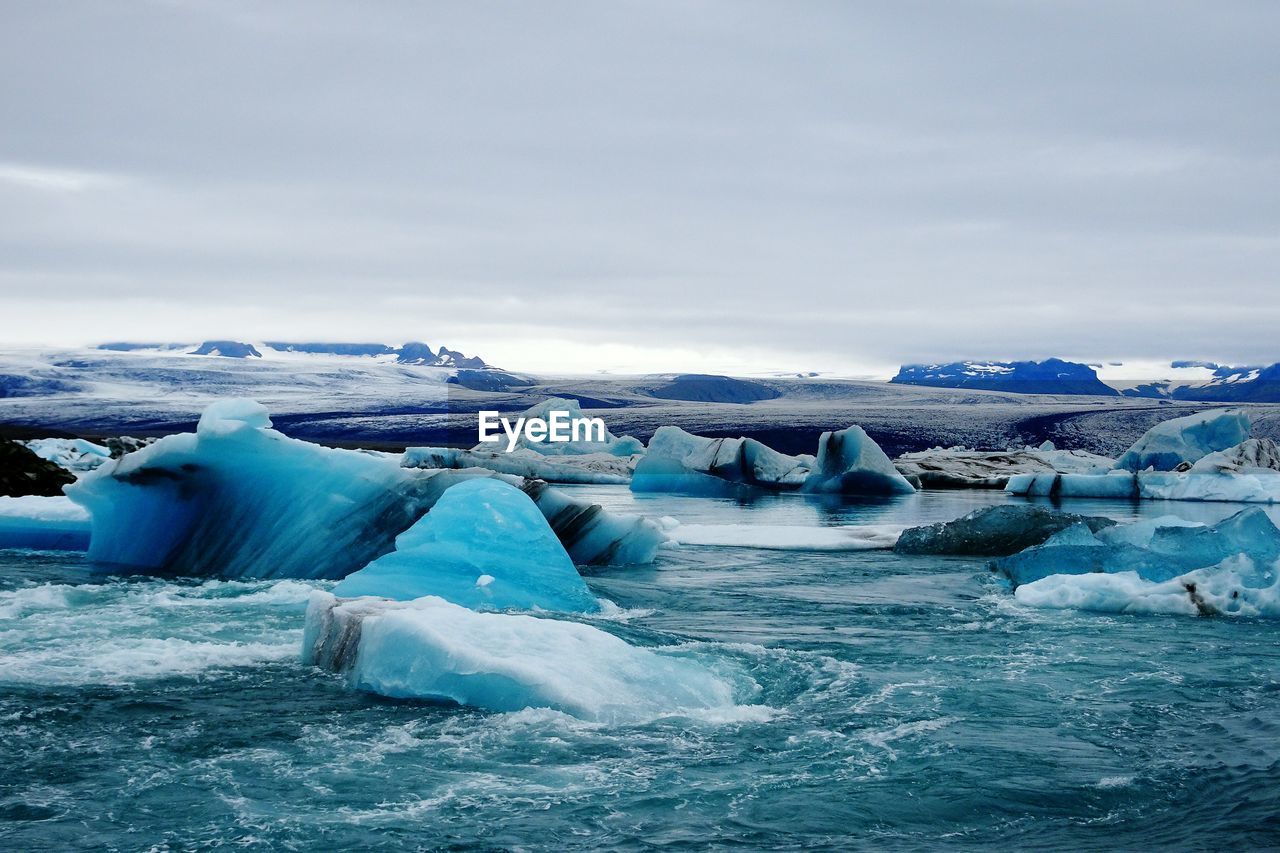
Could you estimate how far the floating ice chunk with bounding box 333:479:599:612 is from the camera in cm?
978

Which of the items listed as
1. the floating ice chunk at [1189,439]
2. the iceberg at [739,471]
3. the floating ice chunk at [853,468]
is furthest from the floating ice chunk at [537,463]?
the floating ice chunk at [1189,439]

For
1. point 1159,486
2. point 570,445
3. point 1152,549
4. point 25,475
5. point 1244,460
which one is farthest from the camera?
point 570,445

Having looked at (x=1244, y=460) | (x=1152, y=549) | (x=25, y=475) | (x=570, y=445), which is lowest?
(x=570, y=445)

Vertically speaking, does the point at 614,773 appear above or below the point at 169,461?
below

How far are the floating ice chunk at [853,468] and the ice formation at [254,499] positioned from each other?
21780 mm

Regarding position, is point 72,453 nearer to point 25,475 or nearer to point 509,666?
point 25,475

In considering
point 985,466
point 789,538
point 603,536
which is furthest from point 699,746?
point 985,466

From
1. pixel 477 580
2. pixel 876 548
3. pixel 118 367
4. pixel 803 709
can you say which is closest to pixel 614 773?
pixel 803 709

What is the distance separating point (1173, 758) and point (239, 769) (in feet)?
14.9

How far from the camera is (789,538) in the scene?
17.8 meters

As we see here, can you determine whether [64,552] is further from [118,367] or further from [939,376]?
[939,376]

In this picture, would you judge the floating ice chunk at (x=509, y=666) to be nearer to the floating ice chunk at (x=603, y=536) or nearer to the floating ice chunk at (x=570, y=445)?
the floating ice chunk at (x=603, y=536)

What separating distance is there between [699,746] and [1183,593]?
21.5ft

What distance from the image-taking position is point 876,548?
54.6ft
